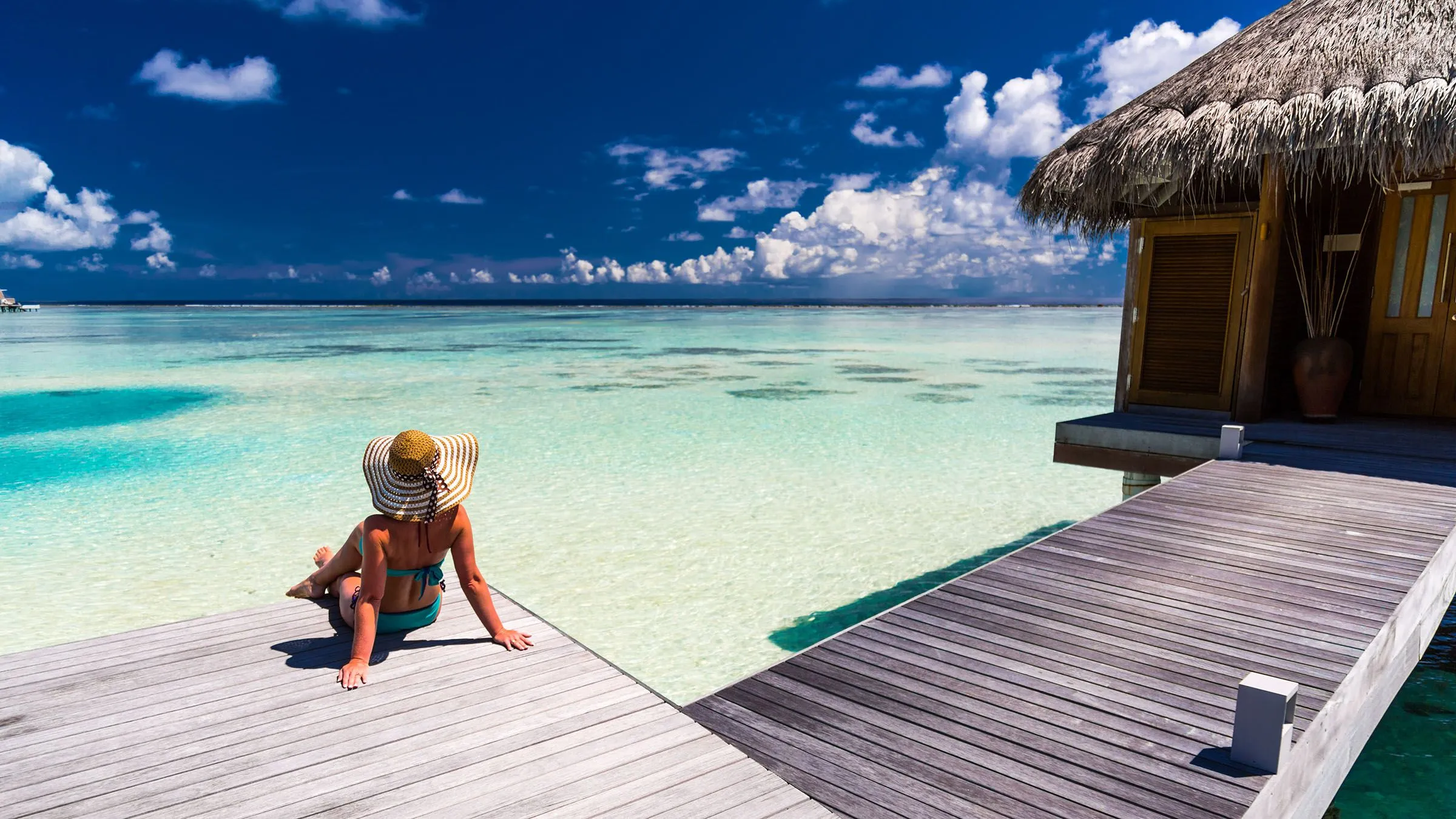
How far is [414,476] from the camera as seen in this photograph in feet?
8.55

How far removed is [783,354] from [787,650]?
21.1m

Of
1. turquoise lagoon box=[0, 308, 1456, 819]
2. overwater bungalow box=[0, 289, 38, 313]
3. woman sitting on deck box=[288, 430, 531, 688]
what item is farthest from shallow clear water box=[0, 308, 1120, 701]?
overwater bungalow box=[0, 289, 38, 313]

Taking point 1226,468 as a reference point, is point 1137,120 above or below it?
above

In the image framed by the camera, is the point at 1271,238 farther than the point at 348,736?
Yes

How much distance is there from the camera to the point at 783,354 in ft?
84.3

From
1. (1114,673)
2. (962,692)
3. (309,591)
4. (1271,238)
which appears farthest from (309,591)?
(1271,238)

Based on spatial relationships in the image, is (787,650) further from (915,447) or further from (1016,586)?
(915,447)

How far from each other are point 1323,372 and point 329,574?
702 centimetres

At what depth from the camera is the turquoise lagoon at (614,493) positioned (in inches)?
209

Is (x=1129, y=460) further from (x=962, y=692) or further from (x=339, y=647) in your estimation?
(x=339, y=647)

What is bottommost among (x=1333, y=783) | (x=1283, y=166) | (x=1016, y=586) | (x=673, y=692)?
(x=673, y=692)

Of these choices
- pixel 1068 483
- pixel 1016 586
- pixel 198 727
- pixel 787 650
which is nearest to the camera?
pixel 198 727

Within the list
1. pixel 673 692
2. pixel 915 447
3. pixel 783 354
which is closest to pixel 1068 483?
pixel 915 447

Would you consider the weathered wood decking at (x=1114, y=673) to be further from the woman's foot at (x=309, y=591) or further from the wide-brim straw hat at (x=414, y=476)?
the woman's foot at (x=309, y=591)
